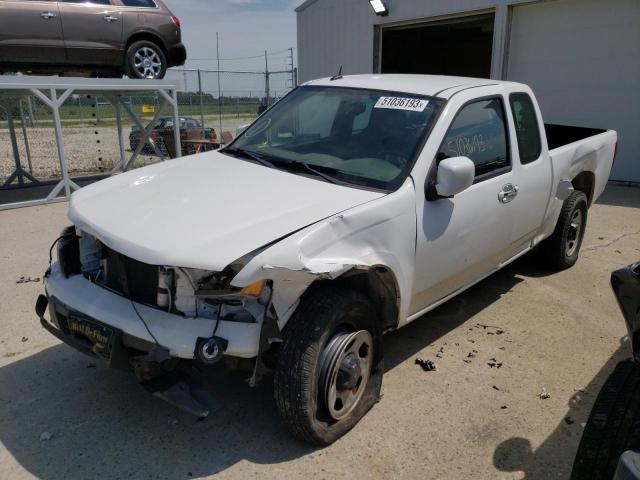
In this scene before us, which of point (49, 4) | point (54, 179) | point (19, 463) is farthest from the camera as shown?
point (54, 179)

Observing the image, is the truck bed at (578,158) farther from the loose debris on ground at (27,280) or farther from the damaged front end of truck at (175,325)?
the loose debris on ground at (27,280)

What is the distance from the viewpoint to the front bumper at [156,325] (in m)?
2.43

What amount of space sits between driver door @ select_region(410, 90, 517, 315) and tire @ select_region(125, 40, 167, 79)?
22.7 ft

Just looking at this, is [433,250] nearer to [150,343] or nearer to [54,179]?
[150,343]

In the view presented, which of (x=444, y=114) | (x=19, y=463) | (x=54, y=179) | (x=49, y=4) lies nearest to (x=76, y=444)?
(x=19, y=463)

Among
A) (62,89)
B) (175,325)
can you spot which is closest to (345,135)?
(175,325)

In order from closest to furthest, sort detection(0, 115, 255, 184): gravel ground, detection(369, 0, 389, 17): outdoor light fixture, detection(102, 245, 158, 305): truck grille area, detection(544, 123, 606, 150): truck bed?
detection(102, 245, 158, 305): truck grille area, detection(544, 123, 606, 150): truck bed, detection(369, 0, 389, 17): outdoor light fixture, detection(0, 115, 255, 184): gravel ground

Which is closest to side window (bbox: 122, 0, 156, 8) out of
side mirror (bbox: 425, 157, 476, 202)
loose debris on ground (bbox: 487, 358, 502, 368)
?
side mirror (bbox: 425, 157, 476, 202)

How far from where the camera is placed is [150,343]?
2.47 meters

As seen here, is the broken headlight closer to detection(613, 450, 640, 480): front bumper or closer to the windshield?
the windshield

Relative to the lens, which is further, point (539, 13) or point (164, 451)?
point (539, 13)

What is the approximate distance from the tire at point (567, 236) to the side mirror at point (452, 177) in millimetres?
2508

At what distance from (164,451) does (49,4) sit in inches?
301

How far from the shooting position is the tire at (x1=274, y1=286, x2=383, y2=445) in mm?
2572
